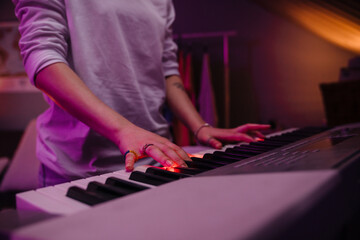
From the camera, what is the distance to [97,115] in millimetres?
788

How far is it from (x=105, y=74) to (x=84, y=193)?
Result: 62 cm

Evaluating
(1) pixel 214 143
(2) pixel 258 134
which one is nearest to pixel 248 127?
(2) pixel 258 134

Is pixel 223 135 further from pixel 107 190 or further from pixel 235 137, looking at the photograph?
pixel 107 190

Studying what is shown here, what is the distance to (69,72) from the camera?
2.70 feet

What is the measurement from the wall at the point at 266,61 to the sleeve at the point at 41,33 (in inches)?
143

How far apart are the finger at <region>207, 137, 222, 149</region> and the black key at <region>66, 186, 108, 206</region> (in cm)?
69

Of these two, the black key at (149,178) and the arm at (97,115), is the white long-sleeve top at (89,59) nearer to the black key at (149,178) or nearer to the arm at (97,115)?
the arm at (97,115)

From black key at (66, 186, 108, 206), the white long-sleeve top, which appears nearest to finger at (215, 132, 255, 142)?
the white long-sleeve top

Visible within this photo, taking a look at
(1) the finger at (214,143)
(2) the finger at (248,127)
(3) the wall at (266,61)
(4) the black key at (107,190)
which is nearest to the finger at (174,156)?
(4) the black key at (107,190)

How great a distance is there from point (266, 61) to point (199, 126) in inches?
137

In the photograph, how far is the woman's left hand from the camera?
1118mm

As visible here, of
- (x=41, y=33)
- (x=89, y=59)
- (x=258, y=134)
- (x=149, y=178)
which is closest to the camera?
(x=149, y=178)

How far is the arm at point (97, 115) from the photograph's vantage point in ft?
2.42

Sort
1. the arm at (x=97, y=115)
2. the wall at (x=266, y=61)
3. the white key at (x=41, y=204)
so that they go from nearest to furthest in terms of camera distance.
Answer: the white key at (x=41, y=204)
the arm at (x=97, y=115)
the wall at (x=266, y=61)
